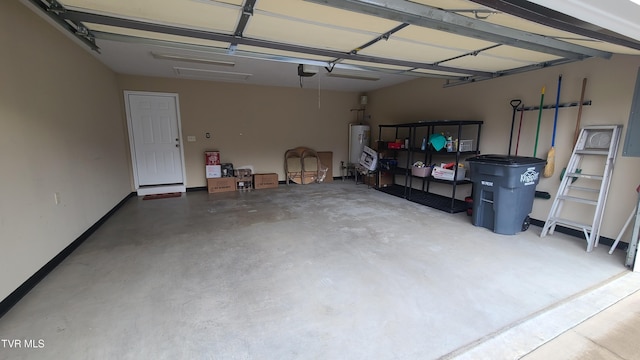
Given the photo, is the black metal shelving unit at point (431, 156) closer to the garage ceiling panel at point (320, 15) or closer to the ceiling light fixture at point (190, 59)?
the garage ceiling panel at point (320, 15)

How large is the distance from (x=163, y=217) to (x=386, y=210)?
11.5 ft

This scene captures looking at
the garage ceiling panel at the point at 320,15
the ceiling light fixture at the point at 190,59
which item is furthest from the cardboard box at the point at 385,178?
the garage ceiling panel at the point at 320,15

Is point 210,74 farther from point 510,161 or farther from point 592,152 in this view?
point 592,152

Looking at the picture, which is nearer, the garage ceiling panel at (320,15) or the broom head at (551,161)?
the garage ceiling panel at (320,15)

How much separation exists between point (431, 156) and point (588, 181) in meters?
2.36

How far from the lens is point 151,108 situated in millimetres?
5348

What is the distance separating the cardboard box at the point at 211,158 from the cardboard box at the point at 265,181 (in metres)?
0.90

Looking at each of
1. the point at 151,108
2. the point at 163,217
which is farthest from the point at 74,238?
the point at 151,108

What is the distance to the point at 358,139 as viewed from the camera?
6.81 meters

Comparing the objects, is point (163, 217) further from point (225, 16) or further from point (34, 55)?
point (225, 16)

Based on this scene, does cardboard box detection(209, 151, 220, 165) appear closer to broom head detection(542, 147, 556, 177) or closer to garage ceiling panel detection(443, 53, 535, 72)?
garage ceiling panel detection(443, 53, 535, 72)

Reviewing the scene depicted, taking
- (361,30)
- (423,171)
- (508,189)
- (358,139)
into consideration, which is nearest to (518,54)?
(508,189)

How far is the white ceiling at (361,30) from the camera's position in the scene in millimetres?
1762

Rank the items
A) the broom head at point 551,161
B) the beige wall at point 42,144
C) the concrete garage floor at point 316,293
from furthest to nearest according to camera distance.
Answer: the broom head at point 551,161 < the beige wall at point 42,144 < the concrete garage floor at point 316,293
